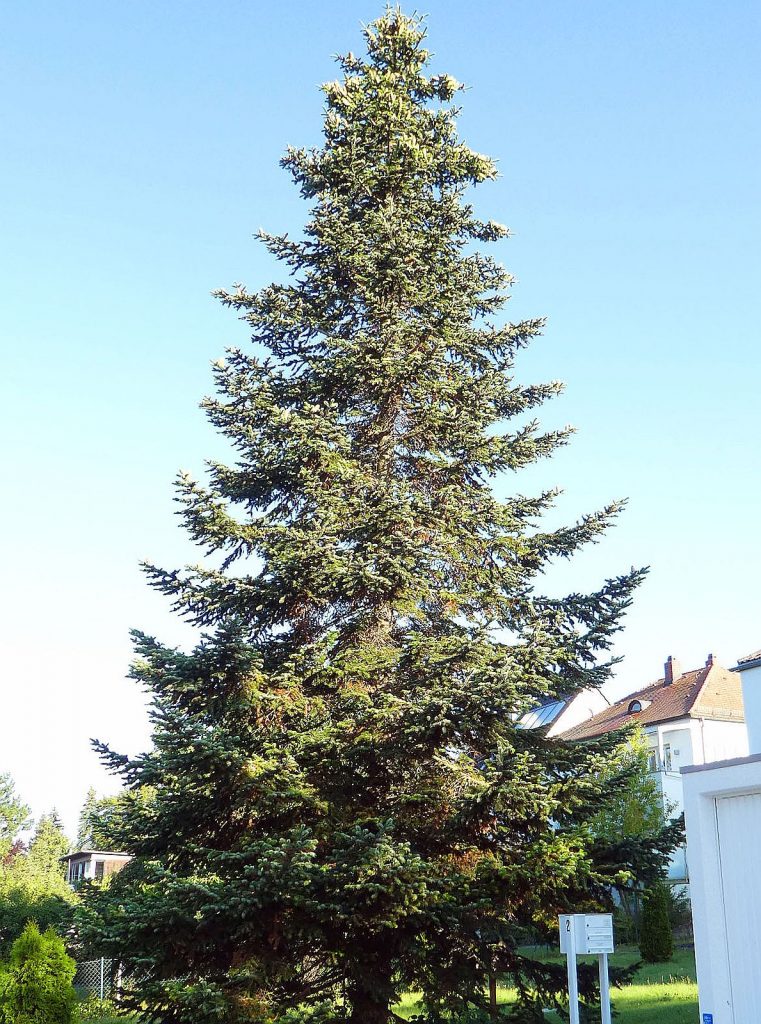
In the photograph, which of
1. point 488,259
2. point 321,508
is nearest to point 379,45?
point 488,259

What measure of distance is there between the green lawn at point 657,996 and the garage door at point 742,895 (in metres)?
5.27

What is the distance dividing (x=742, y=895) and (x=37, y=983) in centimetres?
1176

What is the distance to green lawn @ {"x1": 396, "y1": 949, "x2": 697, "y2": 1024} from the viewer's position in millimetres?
16655

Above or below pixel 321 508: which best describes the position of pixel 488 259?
above

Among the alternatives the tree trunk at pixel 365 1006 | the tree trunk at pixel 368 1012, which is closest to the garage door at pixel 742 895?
the tree trunk at pixel 365 1006

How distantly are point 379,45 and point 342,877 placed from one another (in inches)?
602

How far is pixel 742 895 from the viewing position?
1022 cm

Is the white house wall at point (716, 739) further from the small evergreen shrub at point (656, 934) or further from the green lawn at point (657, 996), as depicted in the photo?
the small evergreen shrub at point (656, 934)

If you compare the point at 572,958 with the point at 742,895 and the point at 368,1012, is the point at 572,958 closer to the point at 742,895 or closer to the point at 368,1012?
the point at 742,895

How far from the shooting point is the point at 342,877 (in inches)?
451

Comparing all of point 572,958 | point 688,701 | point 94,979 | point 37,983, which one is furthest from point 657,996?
point 688,701

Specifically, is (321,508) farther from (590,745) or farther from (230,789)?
(590,745)

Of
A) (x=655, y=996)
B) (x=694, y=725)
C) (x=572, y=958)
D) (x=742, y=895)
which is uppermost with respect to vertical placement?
(x=694, y=725)

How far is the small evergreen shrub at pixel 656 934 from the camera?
24938 millimetres
